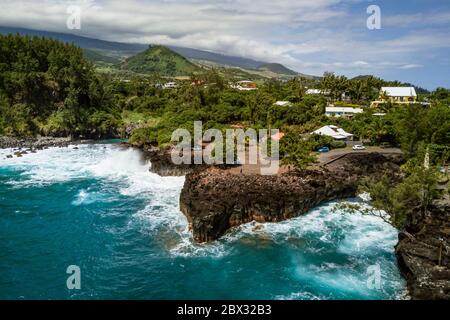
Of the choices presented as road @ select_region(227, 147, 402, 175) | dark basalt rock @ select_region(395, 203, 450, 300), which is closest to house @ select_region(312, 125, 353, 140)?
road @ select_region(227, 147, 402, 175)

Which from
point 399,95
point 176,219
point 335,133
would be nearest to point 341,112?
point 335,133

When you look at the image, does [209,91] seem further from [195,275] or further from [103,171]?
[195,275]

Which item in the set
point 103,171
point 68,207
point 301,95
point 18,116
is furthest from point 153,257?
point 301,95

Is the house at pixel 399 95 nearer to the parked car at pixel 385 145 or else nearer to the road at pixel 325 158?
the parked car at pixel 385 145

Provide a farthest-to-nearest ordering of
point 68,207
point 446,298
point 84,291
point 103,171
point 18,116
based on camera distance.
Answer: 1. point 18,116
2. point 103,171
3. point 68,207
4. point 84,291
5. point 446,298

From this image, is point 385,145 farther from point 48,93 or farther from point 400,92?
point 48,93

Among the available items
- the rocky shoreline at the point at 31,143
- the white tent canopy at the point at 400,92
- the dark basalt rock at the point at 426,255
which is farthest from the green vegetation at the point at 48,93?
the dark basalt rock at the point at 426,255

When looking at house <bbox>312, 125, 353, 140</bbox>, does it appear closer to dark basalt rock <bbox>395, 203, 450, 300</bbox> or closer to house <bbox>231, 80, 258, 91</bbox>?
dark basalt rock <bbox>395, 203, 450, 300</bbox>
